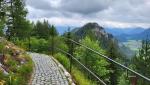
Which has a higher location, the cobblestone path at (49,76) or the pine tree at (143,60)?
the cobblestone path at (49,76)

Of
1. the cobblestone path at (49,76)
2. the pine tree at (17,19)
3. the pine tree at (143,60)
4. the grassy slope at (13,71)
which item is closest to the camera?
the grassy slope at (13,71)

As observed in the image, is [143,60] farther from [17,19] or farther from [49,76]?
[49,76]

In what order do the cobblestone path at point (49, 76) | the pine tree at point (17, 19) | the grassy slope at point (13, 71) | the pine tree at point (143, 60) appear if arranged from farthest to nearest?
the pine tree at point (143, 60)
the pine tree at point (17, 19)
the cobblestone path at point (49, 76)
the grassy slope at point (13, 71)

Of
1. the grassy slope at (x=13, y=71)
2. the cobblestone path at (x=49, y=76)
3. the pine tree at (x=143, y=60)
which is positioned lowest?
the pine tree at (x=143, y=60)

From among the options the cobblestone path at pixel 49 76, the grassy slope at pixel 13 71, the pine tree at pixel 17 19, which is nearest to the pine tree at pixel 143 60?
the pine tree at pixel 17 19

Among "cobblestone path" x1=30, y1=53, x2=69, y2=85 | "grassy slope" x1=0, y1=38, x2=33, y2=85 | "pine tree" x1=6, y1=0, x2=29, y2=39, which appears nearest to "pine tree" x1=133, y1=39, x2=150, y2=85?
"pine tree" x1=6, y1=0, x2=29, y2=39

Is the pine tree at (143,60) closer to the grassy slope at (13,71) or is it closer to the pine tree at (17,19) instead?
the pine tree at (17,19)

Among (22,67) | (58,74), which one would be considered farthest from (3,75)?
(58,74)

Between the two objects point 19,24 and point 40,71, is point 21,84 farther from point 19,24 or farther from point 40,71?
point 19,24

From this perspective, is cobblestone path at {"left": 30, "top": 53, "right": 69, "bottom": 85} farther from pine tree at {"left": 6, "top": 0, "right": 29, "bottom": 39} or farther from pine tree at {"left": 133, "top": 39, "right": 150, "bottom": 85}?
pine tree at {"left": 133, "top": 39, "right": 150, "bottom": 85}

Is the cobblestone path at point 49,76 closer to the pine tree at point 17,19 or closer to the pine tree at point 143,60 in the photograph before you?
the pine tree at point 17,19

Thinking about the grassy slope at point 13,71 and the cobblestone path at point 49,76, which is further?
the cobblestone path at point 49,76

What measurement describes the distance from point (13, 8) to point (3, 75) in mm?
46793

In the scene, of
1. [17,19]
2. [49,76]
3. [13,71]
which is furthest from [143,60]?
[13,71]
